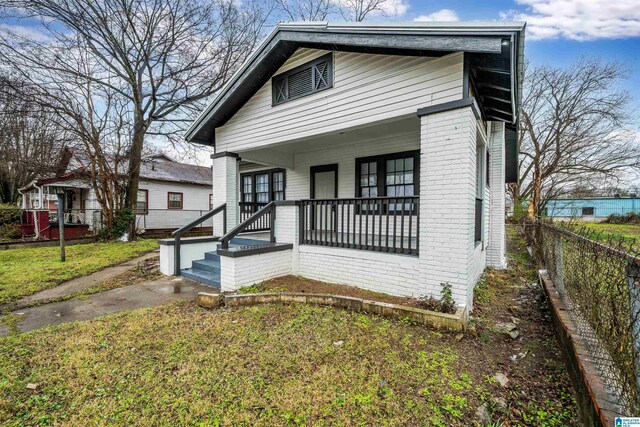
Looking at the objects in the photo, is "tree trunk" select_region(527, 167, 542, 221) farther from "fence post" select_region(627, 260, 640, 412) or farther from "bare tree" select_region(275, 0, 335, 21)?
"fence post" select_region(627, 260, 640, 412)

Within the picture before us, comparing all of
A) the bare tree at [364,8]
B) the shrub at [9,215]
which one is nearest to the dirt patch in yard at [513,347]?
the bare tree at [364,8]

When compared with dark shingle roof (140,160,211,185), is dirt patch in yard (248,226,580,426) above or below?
below

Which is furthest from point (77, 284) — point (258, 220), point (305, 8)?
point (305, 8)

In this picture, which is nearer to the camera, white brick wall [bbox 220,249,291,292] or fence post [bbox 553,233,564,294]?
fence post [bbox 553,233,564,294]

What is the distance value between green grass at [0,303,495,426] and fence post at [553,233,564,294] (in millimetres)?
2441

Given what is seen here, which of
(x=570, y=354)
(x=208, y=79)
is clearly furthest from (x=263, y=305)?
(x=208, y=79)

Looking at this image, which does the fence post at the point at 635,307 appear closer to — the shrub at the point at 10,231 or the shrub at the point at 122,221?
the shrub at the point at 122,221

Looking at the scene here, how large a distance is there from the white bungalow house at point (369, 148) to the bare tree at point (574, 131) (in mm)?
15177

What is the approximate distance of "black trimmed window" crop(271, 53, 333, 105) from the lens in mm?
5988

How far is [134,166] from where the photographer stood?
561 inches

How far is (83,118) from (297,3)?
11754 mm

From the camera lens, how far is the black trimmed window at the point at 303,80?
5988mm

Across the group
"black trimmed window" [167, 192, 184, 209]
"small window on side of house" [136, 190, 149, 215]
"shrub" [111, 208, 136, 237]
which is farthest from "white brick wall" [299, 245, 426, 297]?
"black trimmed window" [167, 192, 184, 209]

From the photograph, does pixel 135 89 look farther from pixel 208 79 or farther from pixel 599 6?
pixel 599 6
